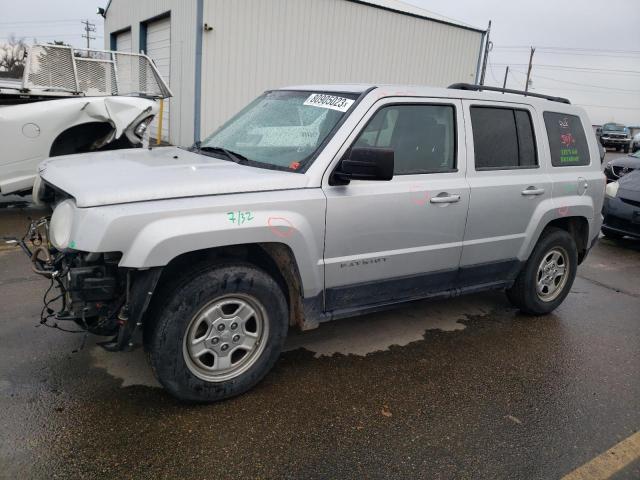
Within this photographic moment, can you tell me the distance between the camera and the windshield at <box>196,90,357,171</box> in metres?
3.41

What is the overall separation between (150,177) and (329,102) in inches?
53.9

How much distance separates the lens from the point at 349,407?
318cm

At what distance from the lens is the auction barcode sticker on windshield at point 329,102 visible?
3525 mm

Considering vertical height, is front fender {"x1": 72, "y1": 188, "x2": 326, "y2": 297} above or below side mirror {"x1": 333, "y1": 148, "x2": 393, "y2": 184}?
below

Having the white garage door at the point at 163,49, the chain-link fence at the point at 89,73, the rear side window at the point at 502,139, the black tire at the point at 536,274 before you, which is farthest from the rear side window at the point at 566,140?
the white garage door at the point at 163,49

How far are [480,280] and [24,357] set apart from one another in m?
3.37

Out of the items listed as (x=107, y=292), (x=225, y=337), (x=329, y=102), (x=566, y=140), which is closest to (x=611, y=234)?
(x=566, y=140)

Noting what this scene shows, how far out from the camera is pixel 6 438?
2.68 metres

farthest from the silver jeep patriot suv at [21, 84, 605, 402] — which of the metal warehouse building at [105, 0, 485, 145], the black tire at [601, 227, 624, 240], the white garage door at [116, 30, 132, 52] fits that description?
the white garage door at [116, 30, 132, 52]

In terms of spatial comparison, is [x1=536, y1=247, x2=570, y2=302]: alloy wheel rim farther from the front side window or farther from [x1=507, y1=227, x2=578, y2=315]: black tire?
the front side window

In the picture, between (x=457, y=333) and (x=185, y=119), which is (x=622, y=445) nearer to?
A: (x=457, y=333)

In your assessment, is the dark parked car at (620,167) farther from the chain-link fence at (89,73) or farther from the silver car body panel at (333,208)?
the chain-link fence at (89,73)

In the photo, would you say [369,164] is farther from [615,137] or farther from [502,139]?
[615,137]

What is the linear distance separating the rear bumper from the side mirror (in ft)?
20.3
